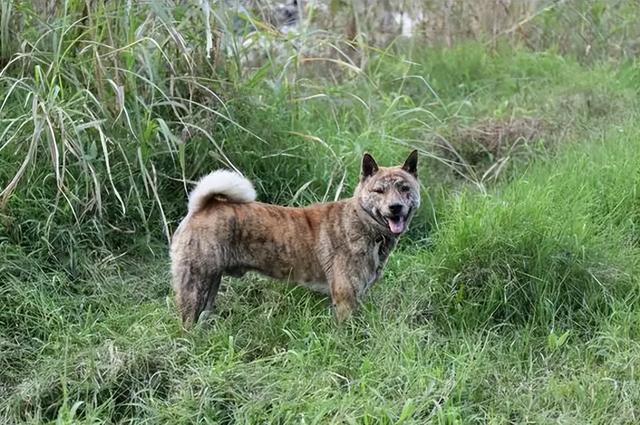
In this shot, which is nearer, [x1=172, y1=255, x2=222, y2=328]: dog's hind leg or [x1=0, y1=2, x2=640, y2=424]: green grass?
[x1=0, y1=2, x2=640, y2=424]: green grass

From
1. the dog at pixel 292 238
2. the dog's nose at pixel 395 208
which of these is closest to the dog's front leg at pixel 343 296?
the dog at pixel 292 238

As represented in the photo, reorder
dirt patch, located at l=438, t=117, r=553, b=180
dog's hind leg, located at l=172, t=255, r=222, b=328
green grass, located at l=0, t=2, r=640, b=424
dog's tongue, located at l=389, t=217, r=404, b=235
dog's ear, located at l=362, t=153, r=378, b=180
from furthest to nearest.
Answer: dirt patch, located at l=438, t=117, r=553, b=180
dog's ear, located at l=362, t=153, r=378, b=180
dog's tongue, located at l=389, t=217, r=404, b=235
dog's hind leg, located at l=172, t=255, r=222, b=328
green grass, located at l=0, t=2, r=640, b=424

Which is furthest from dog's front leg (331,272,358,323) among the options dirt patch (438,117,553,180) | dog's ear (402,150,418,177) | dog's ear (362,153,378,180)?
dirt patch (438,117,553,180)

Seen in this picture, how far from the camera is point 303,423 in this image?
3.85 m

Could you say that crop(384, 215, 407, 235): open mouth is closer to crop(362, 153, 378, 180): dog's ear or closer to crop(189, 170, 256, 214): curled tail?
crop(362, 153, 378, 180): dog's ear

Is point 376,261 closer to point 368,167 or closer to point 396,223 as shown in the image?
point 396,223

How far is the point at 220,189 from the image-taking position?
15.9 ft

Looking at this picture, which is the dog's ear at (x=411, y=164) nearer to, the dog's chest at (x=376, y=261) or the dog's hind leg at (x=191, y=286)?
the dog's chest at (x=376, y=261)

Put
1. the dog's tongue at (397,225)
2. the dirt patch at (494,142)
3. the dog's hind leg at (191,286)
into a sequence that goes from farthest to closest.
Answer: the dirt patch at (494,142), the dog's tongue at (397,225), the dog's hind leg at (191,286)

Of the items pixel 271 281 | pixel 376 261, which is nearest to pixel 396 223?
pixel 376 261

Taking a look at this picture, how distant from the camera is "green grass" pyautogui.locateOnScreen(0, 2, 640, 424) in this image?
421cm

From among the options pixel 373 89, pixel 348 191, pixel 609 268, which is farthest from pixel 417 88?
pixel 609 268

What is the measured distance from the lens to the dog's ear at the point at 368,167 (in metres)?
5.02

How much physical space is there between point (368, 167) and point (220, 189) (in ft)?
2.60
